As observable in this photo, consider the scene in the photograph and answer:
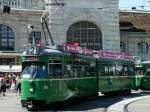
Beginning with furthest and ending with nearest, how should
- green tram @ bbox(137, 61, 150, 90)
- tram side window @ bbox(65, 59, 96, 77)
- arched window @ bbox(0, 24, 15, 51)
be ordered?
arched window @ bbox(0, 24, 15, 51)
green tram @ bbox(137, 61, 150, 90)
tram side window @ bbox(65, 59, 96, 77)

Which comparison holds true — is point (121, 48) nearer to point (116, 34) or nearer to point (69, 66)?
point (116, 34)

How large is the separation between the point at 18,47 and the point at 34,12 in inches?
222

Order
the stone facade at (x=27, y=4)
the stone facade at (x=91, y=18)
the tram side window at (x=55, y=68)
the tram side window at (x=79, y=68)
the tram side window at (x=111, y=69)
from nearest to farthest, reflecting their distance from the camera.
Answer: the tram side window at (x=55, y=68), the tram side window at (x=79, y=68), the tram side window at (x=111, y=69), the stone facade at (x=91, y=18), the stone facade at (x=27, y=4)

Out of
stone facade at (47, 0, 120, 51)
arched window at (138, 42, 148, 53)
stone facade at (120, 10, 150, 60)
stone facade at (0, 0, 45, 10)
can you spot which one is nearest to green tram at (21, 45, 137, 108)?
stone facade at (47, 0, 120, 51)

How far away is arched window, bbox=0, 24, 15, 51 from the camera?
259 ft

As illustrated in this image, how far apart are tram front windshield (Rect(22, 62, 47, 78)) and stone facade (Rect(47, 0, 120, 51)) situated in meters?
56.4

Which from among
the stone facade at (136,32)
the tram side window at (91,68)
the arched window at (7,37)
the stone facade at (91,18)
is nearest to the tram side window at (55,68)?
the tram side window at (91,68)

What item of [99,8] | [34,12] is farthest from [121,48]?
[34,12]

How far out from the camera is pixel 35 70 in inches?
977

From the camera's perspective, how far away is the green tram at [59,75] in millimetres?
24750

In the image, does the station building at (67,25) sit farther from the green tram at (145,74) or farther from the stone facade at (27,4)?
the green tram at (145,74)

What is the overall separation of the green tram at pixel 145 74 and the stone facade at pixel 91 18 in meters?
37.0

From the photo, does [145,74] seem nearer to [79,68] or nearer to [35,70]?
[79,68]

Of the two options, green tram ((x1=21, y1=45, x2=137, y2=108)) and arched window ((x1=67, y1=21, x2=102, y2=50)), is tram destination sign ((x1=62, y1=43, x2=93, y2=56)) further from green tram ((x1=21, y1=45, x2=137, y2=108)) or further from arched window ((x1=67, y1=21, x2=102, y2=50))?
arched window ((x1=67, y1=21, x2=102, y2=50))
